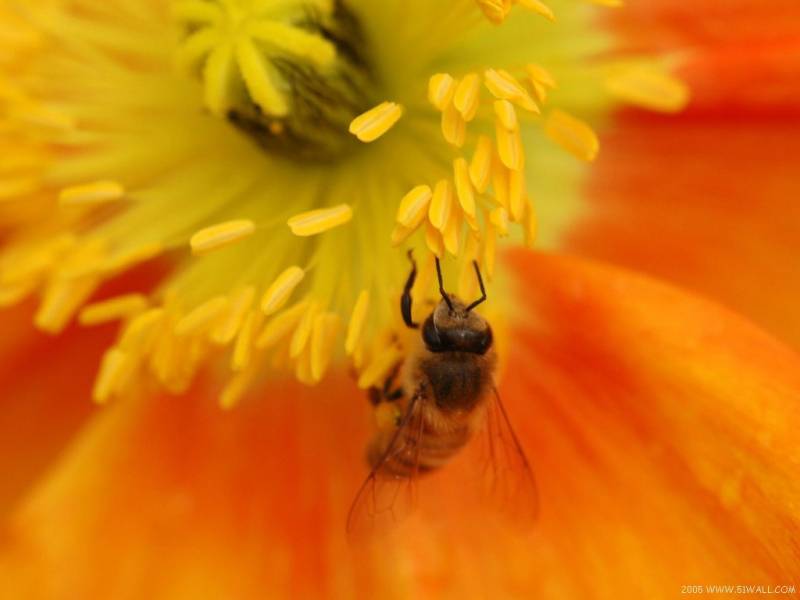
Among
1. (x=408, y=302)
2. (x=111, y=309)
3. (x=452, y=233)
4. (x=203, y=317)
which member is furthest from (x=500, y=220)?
(x=111, y=309)

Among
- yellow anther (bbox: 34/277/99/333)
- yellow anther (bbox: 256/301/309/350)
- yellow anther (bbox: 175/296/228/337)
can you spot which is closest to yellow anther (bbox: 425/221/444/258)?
yellow anther (bbox: 256/301/309/350)

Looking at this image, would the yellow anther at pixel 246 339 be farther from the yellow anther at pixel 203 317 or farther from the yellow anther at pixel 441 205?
the yellow anther at pixel 441 205

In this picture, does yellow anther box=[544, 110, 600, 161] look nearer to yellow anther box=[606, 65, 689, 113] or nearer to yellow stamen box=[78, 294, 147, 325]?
yellow anther box=[606, 65, 689, 113]

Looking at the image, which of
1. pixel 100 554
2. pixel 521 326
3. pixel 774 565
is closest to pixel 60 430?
pixel 100 554

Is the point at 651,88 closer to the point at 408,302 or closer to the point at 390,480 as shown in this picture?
the point at 408,302

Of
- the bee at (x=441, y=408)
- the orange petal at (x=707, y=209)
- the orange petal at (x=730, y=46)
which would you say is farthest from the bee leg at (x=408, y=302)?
the orange petal at (x=730, y=46)

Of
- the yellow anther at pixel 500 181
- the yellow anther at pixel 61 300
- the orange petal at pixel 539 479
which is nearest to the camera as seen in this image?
the orange petal at pixel 539 479

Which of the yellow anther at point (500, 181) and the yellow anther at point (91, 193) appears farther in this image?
the yellow anther at point (91, 193)
